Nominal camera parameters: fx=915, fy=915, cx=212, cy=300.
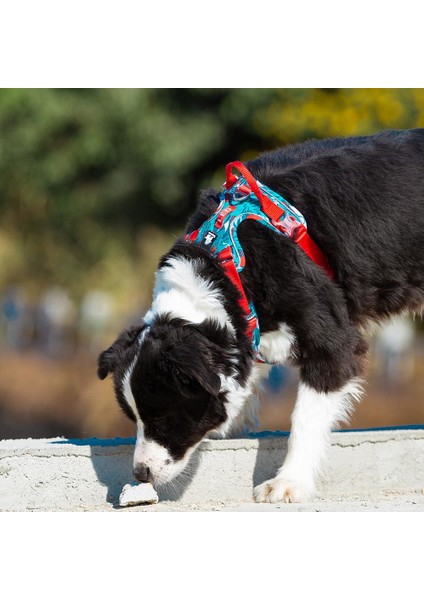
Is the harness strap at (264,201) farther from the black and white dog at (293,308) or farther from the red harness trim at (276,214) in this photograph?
the black and white dog at (293,308)

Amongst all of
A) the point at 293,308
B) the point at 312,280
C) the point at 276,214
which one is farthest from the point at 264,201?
the point at 293,308

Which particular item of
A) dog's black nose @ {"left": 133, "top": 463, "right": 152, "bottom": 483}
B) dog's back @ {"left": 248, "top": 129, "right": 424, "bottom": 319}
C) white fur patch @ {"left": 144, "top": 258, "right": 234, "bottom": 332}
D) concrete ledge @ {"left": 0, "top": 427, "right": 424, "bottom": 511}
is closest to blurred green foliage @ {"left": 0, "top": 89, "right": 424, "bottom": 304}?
dog's back @ {"left": 248, "top": 129, "right": 424, "bottom": 319}

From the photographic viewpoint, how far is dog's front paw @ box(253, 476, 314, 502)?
5.40 metres

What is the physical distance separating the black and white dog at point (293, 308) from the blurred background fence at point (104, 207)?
694cm

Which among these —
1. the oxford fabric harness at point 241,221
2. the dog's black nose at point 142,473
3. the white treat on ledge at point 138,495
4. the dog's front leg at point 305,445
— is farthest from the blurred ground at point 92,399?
the dog's black nose at point 142,473

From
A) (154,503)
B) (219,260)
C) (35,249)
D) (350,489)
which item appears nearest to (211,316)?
(219,260)

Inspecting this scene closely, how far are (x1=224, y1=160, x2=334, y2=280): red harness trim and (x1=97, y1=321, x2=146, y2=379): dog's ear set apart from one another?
100 cm

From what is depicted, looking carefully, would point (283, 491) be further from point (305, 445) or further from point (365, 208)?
point (365, 208)

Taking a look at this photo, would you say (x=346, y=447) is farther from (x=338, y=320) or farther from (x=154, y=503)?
(x=154, y=503)

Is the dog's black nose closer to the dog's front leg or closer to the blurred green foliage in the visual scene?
the dog's front leg

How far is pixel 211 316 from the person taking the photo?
514 cm

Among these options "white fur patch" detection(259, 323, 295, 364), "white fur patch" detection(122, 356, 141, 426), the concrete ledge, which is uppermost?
"white fur patch" detection(259, 323, 295, 364)

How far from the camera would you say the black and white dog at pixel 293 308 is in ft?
16.4

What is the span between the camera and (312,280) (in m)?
5.40
